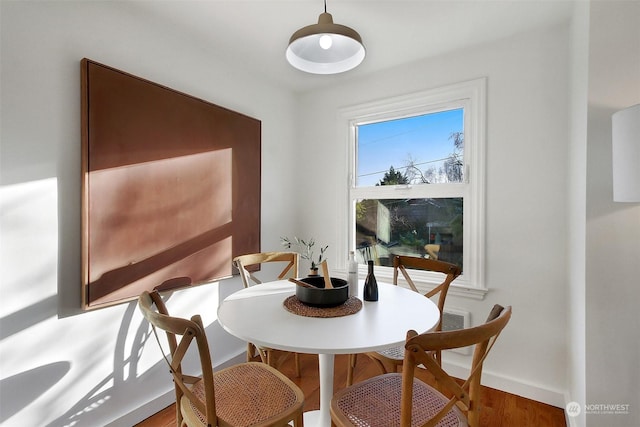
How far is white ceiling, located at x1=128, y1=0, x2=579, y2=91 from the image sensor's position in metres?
1.79

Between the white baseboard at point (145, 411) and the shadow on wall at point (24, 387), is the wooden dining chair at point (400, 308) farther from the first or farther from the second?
the shadow on wall at point (24, 387)

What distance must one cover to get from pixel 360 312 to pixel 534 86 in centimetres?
188

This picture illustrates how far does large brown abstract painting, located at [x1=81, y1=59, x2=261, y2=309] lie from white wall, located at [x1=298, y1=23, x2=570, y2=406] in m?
1.73

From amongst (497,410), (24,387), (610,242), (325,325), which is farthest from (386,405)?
(24,387)

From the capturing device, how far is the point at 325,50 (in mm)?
1611

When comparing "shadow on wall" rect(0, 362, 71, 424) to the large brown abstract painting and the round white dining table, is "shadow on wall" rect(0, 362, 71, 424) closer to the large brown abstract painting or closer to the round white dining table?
the large brown abstract painting

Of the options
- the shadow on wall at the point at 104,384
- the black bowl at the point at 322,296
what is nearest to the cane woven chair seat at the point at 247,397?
the black bowl at the point at 322,296

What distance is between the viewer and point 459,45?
223 cm

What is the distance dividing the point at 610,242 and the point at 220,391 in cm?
173

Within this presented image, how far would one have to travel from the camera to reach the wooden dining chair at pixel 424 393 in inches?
34.0

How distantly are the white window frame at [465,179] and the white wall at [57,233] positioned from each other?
172cm

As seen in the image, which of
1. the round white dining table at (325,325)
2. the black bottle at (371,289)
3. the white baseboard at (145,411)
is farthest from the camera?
the white baseboard at (145,411)

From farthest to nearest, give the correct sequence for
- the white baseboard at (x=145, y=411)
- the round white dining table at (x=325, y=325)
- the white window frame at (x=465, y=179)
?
the white window frame at (x=465, y=179) < the white baseboard at (x=145, y=411) < the round white dining table at (x=325, y=325)

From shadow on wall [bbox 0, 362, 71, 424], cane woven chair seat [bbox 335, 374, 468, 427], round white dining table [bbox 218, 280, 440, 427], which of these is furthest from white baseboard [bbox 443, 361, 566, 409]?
shadow on wall [bbox 0, 362, 71, 424]
